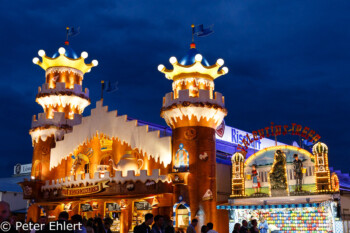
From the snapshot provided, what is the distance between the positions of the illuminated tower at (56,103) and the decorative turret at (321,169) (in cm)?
2146

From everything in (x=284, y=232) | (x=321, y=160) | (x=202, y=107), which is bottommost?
(x=284, y=232)

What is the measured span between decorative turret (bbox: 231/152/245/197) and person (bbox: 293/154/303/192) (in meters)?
3.57

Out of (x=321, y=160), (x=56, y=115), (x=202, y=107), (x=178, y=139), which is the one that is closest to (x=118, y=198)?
(x=178, y=139)

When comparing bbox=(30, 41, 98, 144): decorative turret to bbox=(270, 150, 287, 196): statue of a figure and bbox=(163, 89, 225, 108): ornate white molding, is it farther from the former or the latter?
bbox=(270, 150, 287, 196): statue of a figure

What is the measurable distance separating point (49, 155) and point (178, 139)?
46.0 feet

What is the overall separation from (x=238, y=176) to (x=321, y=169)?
5.44m

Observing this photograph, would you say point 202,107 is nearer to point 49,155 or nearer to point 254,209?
point 254,209

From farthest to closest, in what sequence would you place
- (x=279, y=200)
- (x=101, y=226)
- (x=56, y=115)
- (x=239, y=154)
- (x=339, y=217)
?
1. (x=56, y=115)
2. (x=239, y=154)
3. (x=279, y=200)
4. (x=339, y=217)
5. (x=101, y=226)

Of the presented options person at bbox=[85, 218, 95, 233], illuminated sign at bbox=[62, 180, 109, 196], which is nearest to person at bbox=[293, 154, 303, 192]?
illuminated sign at bbox=[62, 180, 109, 196]

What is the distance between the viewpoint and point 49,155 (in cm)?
3638

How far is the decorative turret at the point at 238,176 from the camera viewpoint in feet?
88.8

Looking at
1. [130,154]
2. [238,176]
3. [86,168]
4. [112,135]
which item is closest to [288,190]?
[238,176]

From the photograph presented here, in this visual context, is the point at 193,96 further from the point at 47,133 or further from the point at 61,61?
the point at 47,133

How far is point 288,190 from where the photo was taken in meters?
25.5
